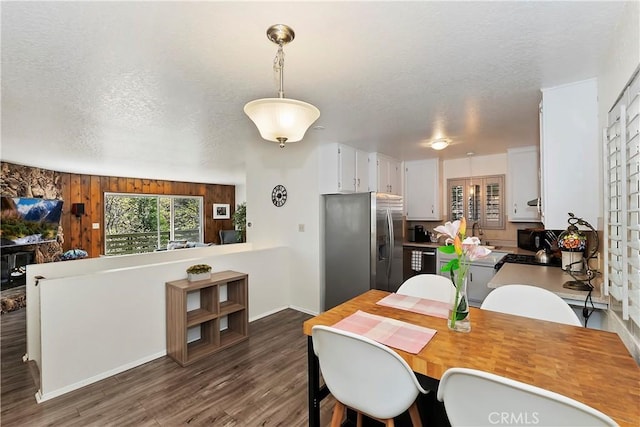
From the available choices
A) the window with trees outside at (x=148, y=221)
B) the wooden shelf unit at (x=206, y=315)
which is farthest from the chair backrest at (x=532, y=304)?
the window with trees outside at (x=148, y=221)

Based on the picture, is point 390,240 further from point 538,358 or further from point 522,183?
point 538,358

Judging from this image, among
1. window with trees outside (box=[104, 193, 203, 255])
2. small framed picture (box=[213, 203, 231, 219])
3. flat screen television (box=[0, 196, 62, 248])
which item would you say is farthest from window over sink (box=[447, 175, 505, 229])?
flat screen television (box=[0, 196, 62, 248])

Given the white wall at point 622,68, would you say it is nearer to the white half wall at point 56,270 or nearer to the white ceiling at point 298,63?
the white ceiling at point 298,63

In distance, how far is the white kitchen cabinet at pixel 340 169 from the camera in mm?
3652

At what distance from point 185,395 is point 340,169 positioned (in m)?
A: 2.73

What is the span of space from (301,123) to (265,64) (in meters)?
0.48

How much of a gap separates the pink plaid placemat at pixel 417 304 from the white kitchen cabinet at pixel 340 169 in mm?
2004

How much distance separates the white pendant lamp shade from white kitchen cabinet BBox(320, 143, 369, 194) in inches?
84.8

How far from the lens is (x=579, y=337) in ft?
4.19

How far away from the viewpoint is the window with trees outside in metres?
6.52

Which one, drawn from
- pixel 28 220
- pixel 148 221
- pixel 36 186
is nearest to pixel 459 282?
pixel 28 220

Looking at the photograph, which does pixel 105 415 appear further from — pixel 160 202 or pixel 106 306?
pixel 160 202

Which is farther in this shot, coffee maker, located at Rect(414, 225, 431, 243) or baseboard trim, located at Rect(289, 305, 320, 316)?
coffee maker, located at Rect(414, 225, 431, 243)

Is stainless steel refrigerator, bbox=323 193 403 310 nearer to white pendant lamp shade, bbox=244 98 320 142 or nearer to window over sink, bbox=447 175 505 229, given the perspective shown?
window over sink, bbox=447 175 505 229
